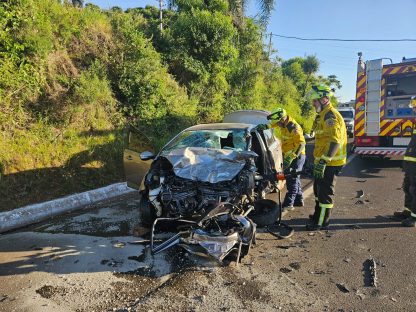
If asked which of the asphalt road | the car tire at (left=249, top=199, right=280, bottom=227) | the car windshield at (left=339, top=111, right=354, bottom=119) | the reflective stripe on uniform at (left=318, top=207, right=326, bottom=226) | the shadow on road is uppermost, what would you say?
the car windshield at (left=339, top=111, right=354, bottom=119)

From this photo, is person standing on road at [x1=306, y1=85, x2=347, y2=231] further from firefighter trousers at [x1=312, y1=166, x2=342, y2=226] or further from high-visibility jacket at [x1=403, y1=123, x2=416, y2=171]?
high-visibility jacket at [x1=403, y1=123, x2=416, y2=171]

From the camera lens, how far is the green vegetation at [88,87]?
6750mm

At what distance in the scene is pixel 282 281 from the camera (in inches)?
140

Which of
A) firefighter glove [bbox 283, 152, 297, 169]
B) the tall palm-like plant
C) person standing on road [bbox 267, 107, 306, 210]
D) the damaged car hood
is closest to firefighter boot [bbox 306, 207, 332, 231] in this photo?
person standing on road [bbox 267, 107, 306, 210]

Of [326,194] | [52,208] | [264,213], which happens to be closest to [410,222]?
[326,194]

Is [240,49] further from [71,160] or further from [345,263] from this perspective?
[345,263]

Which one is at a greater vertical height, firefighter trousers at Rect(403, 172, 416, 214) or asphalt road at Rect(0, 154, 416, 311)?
firefighter trousers at Rect(403, 172, 416, 214)

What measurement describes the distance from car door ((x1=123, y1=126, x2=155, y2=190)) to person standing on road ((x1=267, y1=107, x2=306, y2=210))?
7.26 ft

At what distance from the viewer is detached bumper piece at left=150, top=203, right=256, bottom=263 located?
3.60m

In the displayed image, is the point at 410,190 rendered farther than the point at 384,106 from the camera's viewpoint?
No

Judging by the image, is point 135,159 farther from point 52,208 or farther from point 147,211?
point 52,208

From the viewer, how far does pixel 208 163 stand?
4477 millimetres

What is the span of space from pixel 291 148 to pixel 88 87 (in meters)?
4.78

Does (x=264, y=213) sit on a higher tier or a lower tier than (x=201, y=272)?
higher
